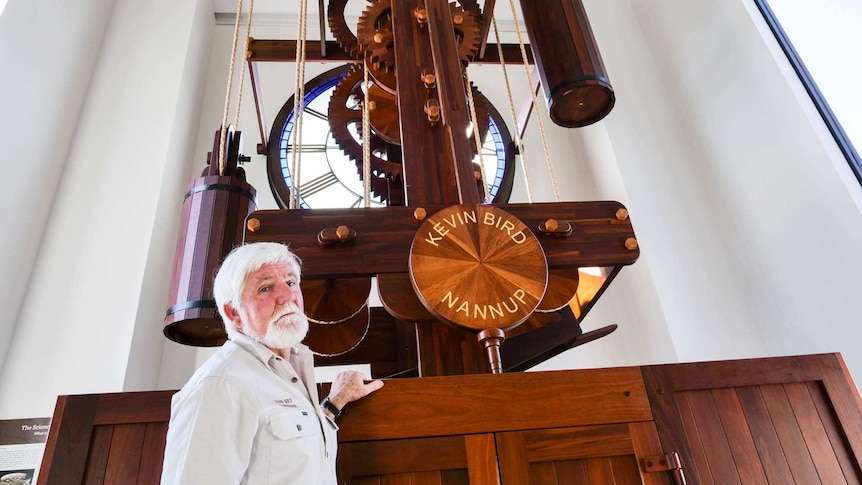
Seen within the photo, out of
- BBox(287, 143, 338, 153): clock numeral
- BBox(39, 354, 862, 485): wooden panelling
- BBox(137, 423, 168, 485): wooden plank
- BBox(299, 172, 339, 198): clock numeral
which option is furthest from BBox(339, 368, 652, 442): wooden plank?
BBox(287, 143, 338, 153): clock numeral

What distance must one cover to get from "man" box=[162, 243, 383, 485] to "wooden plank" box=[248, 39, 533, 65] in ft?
5.75

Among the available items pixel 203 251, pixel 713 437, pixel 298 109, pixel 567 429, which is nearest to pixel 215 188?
pixel 203 251

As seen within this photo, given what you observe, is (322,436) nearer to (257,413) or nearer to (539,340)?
(257,413)

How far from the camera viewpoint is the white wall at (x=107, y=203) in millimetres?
2146

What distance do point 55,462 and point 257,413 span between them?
440mm

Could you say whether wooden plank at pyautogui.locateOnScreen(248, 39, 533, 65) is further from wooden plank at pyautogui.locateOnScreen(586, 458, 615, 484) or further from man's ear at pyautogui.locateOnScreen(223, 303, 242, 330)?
wooden plank at pyautogui.locateOnScreen(586, 458, 615, 484)

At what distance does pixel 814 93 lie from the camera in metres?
2.22

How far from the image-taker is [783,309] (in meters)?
2.27

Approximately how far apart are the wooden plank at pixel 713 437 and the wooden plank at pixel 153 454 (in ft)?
3.49

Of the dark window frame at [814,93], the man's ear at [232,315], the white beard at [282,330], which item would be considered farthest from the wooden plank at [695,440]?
the dark window frame at [814,93]

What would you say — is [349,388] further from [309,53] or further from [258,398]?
[309,53]

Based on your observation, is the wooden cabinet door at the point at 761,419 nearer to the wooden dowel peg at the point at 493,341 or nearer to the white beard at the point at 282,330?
the wooden dowel peg at the point at 493,341

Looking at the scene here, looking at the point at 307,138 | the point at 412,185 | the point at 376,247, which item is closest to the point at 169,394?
the point at 376,247

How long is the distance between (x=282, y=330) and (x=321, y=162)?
267cm
